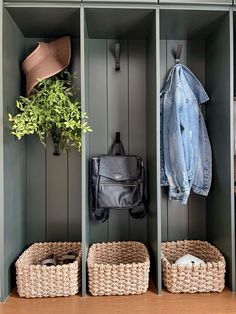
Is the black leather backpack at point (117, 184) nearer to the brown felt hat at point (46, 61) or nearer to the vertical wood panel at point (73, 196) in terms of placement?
the vertical wood panel at point (73, 196)

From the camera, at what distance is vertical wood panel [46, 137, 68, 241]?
79.2 inches

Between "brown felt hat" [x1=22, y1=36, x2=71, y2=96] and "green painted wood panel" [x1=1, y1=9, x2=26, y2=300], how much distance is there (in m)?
0.08

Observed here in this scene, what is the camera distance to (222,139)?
1.74m

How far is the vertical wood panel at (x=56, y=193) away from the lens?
201 cm

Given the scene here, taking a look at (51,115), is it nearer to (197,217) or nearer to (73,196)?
(73,196)

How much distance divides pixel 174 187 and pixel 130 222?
46 cm

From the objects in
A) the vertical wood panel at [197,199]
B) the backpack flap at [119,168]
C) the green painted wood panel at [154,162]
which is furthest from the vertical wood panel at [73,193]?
the vertical wood panel at [197,199]

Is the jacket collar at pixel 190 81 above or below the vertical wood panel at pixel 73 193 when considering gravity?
above

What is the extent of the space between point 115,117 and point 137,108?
18 cm

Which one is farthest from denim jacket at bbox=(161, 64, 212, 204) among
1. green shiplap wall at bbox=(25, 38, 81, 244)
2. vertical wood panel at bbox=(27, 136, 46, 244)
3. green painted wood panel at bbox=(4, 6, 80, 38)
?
vertical wood panel at bbox=(27, 136, 46, 244)

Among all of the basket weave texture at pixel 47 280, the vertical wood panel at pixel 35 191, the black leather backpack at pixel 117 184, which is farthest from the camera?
the vertical wood panel at pixel 35 191

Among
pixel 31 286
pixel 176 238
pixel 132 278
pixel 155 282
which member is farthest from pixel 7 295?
pixel 176 238

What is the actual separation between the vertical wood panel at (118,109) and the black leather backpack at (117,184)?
0.49 feet

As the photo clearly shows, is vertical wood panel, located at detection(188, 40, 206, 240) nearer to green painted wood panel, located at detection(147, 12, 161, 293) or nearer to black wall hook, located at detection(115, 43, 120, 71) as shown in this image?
green painted wood panel, located at detection(147, 12, 161, 293)
